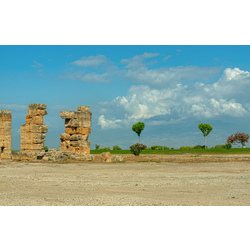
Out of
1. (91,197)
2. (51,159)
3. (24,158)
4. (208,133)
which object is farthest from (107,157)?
(208,133)

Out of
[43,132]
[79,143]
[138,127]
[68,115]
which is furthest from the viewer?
[138,127]

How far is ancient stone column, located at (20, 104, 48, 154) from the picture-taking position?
26484mm

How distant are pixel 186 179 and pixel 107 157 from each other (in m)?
9.51

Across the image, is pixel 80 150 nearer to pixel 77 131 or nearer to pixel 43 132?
pixel 77 131

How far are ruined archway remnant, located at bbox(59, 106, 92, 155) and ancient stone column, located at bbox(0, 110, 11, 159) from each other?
4.30 metres

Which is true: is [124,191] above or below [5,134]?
below

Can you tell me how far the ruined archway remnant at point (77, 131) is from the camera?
993 inches

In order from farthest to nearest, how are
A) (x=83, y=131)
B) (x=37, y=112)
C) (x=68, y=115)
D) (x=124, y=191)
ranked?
(x=37, y=112), (x=83, y=131), (x=68, y=115), (x=124, y=191)

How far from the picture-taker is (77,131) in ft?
83.4

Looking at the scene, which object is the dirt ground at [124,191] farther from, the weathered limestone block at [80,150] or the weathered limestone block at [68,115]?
the weathered limestone block at [68,115]

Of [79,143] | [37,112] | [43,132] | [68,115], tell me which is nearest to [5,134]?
[43,132]

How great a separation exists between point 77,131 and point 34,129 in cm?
353

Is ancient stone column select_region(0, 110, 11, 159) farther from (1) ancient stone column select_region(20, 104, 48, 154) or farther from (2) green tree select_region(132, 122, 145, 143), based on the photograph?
(2) green tree select_region(132, 122, 145, 143)

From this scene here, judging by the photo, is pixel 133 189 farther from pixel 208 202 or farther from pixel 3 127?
pixel 3 127
